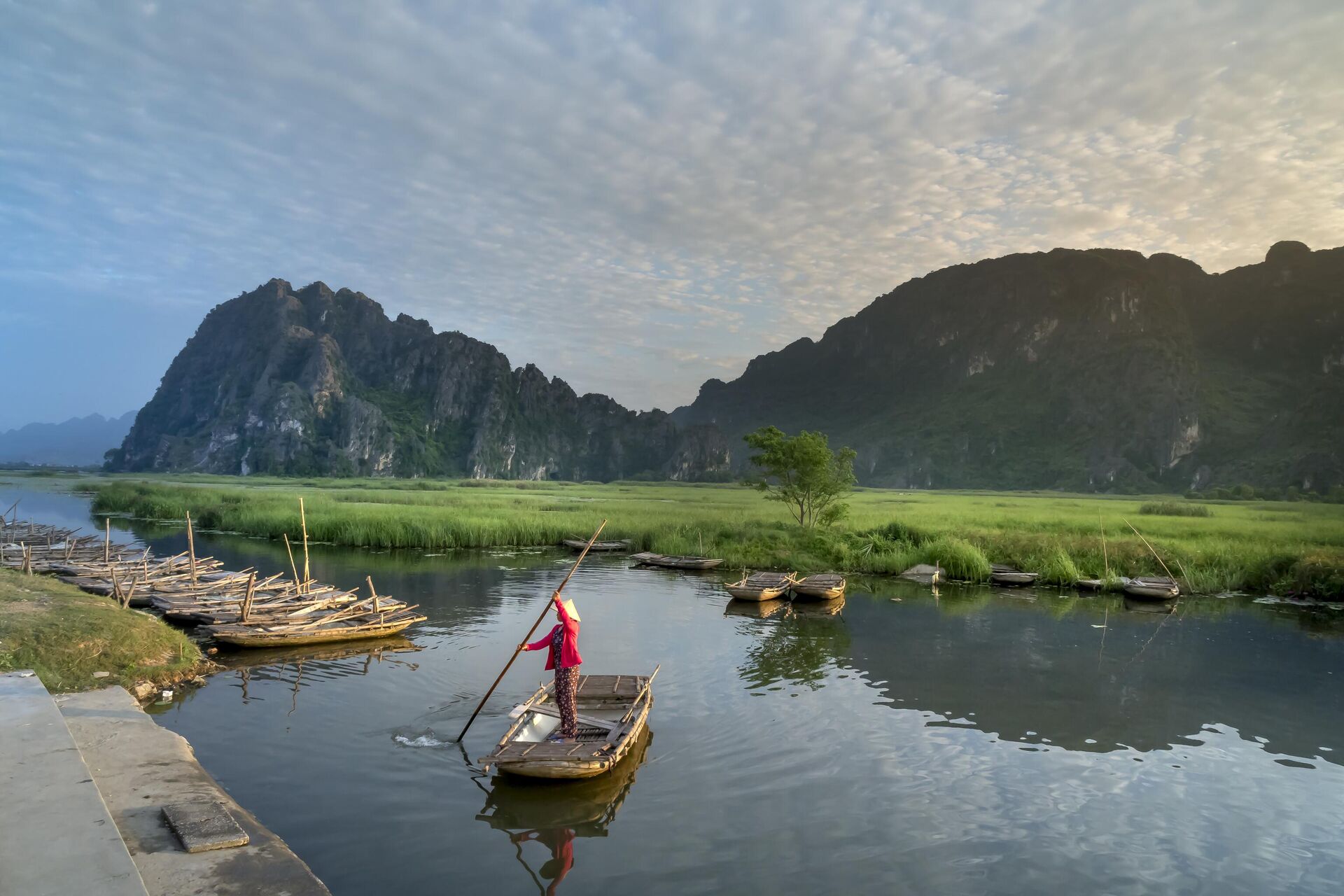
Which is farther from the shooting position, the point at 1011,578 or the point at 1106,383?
the point at 1106,383

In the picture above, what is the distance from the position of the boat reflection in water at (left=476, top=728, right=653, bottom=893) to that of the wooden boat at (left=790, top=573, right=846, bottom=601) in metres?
13.6

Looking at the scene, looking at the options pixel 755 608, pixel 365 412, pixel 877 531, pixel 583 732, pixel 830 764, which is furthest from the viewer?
pixel 365 412

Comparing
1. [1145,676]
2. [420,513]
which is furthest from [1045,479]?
[1145,676]

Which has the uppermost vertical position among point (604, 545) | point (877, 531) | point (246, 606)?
point (877, 531)

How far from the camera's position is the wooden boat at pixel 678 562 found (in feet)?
98.2

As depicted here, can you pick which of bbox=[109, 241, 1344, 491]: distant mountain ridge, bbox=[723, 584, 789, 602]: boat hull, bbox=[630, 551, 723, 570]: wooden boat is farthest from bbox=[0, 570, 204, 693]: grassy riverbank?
bbox=[109, 241, 1344, 491]: distant mountain ridge

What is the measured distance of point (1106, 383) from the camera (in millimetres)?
132250

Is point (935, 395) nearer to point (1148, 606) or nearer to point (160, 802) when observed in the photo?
point (1148, 606)

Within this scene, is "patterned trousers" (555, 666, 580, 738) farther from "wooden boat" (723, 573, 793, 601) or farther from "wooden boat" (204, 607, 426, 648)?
"wooden boat" (723, 573, 793, 601)

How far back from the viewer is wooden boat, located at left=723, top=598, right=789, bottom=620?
20.8 metres

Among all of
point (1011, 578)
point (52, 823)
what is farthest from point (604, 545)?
point (52, 823)

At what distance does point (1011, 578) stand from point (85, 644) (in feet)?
85.9

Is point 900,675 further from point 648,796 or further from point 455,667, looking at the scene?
point 455,667

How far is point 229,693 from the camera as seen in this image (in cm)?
1216
